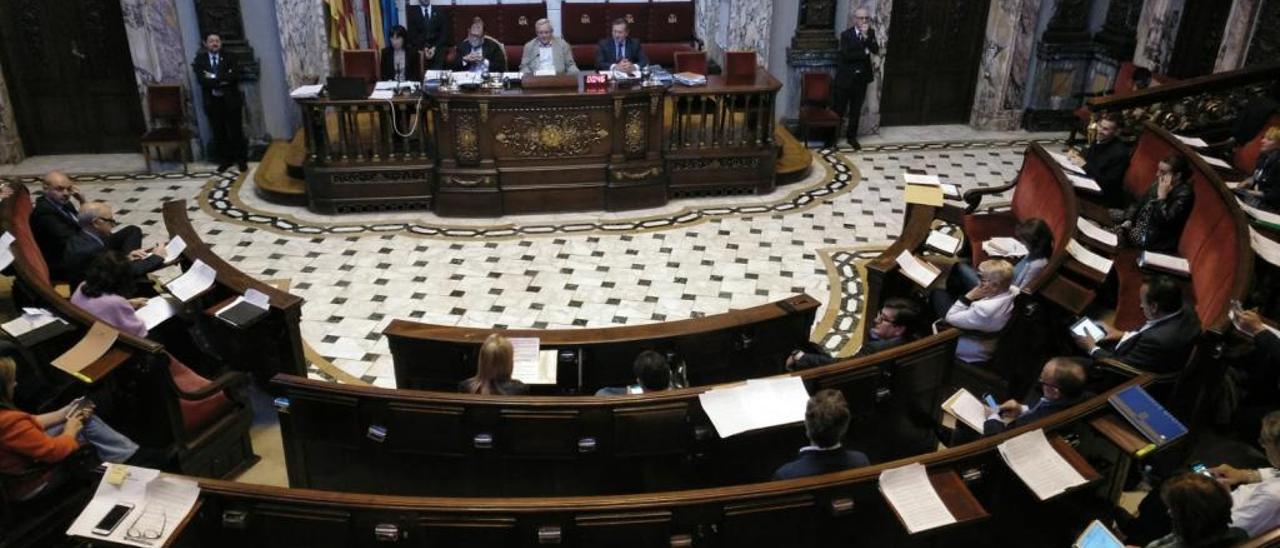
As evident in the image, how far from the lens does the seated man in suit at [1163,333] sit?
186 inches

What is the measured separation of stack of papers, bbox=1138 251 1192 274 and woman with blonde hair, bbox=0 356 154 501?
6.15m

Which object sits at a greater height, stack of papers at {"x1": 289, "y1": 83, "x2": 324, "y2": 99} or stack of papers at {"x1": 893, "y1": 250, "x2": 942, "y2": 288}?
stack of papers at {"x1": 289, "y1": 83, "x2": 324, "y2": 99}

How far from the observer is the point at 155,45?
9.91 metres

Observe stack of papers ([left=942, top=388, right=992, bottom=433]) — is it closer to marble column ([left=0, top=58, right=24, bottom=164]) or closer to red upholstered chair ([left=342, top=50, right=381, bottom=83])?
red upholstered chair ([left=342, top=50, right=381, bottom=83])

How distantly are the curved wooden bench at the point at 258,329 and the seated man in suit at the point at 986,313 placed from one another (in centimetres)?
394

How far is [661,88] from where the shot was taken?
8.82 meters

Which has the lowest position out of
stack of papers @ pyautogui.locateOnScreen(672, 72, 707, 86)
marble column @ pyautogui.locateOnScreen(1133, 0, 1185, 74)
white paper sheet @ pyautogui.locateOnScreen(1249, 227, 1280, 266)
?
white paper sheet @ pyautogui.locateOnScreen(1249, 227, 1280, 266)

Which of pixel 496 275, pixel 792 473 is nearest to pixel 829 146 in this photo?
pixel 496 275

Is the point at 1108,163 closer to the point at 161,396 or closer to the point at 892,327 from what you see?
the point at 892,327

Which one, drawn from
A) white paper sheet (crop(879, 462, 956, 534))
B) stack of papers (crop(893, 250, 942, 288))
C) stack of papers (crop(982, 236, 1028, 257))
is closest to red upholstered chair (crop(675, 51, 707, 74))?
stack of papers (crop(982, 236, 1028, 257))

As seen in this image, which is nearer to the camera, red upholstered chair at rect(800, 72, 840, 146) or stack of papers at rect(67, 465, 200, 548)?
stack of papers at rect(67, 465, 200, 548)

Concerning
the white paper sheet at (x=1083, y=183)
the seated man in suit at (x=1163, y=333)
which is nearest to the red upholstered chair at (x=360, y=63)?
the white paper sheet at (x=1083, y=183)

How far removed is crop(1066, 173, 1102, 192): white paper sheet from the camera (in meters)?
7.40

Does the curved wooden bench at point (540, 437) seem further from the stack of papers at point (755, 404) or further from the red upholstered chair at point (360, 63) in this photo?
the red upholstered chair at point (360, 63)
